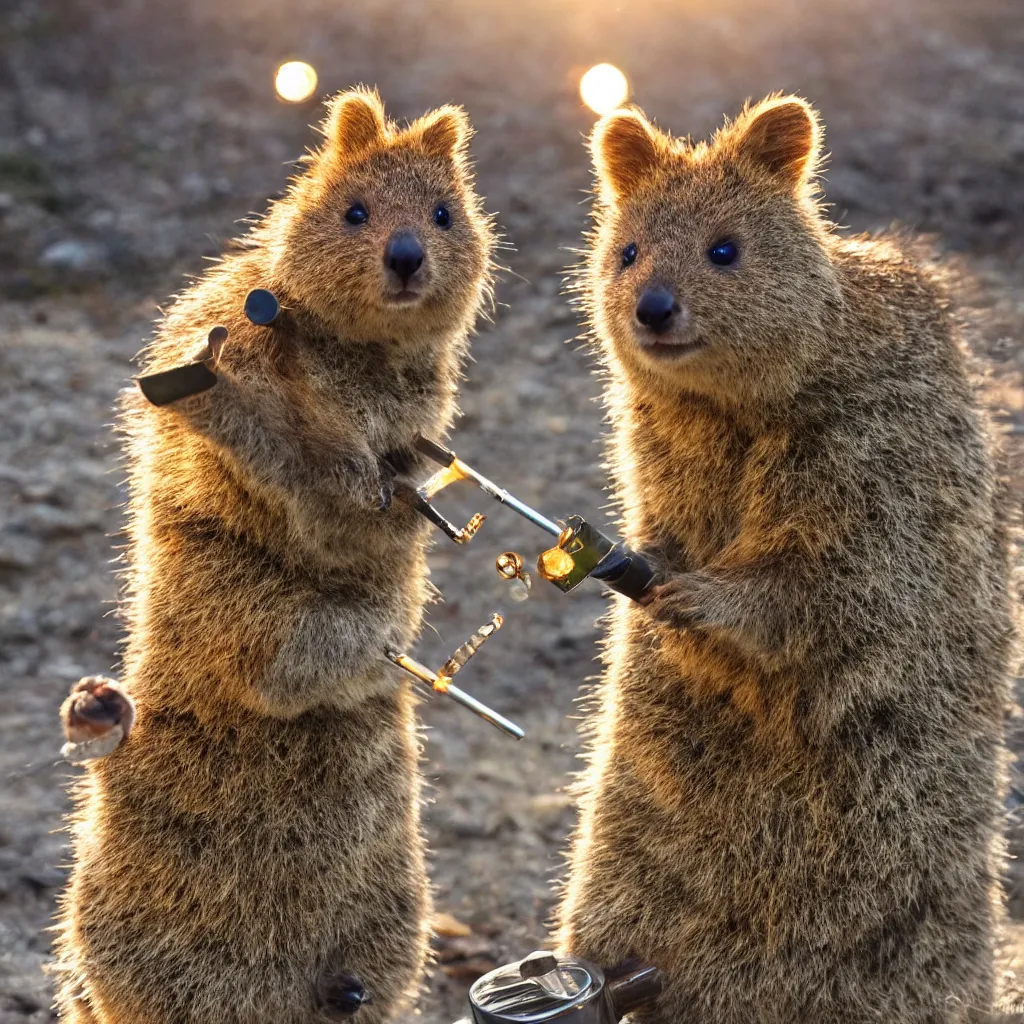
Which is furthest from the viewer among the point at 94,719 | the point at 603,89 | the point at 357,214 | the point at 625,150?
the point at 603,89

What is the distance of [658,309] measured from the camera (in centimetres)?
444

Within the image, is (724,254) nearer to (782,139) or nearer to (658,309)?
(658,309)

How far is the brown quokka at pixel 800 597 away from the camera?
463cm

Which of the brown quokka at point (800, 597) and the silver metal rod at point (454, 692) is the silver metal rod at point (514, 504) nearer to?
the brown quokka at point (800, 597)

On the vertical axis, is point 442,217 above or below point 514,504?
above

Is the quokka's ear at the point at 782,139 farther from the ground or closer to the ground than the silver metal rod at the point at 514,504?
farther from the ground

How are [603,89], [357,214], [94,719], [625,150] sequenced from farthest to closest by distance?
[603,89]
[625,150]
[357,214]
[94,719]

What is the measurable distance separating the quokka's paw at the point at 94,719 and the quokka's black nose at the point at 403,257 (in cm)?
147

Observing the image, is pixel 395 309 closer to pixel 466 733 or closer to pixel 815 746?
pixel 815 746

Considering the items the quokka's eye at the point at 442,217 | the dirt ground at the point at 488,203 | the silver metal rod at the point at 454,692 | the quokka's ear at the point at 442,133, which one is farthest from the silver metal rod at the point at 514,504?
the dirt ground at the point at 488,203

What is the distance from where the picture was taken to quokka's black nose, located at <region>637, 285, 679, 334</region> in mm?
4441

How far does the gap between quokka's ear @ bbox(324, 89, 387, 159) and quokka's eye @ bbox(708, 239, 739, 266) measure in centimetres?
111

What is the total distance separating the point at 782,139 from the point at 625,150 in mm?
495

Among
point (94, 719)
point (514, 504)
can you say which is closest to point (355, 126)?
point (514, 504)
